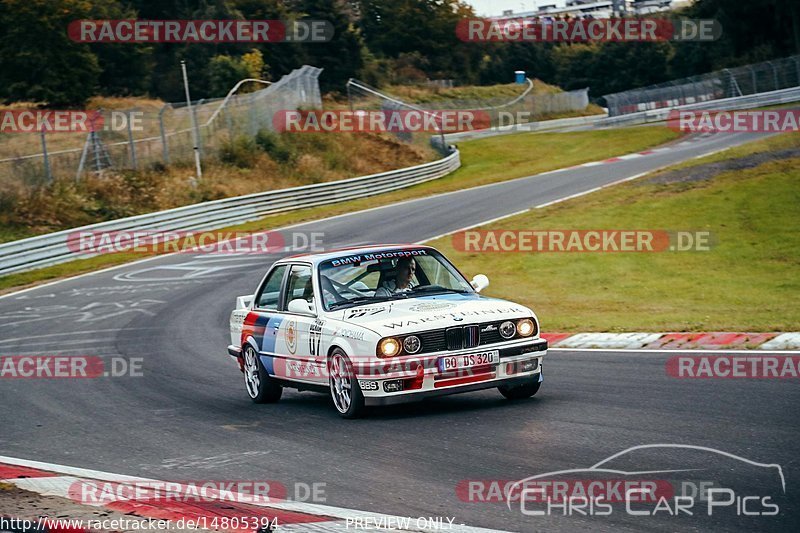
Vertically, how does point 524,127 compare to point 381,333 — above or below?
below

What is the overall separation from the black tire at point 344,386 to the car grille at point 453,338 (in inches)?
26.4

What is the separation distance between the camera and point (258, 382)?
415 inches

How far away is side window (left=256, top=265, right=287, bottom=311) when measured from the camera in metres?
10.5

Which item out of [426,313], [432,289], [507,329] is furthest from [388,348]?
[432,289]

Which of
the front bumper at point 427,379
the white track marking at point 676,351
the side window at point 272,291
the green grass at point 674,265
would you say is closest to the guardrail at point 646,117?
the green grass at point 674,265

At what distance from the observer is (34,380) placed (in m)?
12.9

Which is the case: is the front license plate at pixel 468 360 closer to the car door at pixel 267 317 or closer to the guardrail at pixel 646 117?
the car door at pixel 267 317

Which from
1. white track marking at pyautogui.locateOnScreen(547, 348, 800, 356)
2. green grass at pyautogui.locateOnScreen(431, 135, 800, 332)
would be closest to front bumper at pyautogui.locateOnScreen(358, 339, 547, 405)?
white track marking at pyautogui.locateOnScreen(547, 348, 800, 356)

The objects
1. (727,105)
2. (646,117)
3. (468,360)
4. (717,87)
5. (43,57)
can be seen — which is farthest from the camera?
(717,87)

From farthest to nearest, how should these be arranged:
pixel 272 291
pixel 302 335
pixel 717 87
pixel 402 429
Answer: pixel 717 87, pixel 272 291, pixel 302 335, pixel 402 429

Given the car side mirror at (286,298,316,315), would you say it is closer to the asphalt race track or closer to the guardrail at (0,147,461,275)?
the asphalt race track

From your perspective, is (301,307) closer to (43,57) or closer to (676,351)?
(676,351)

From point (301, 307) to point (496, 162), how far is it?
128ft

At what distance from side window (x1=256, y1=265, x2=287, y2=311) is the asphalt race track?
3.30 ft
